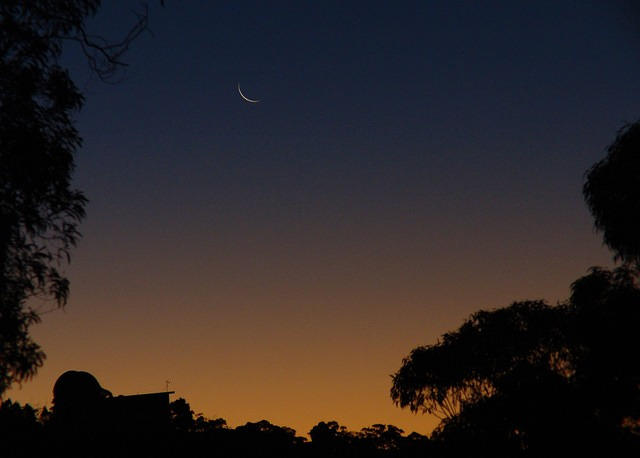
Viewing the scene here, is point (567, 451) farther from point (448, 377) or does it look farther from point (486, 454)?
point (448, 377)

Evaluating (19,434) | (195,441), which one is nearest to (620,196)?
(195,441)

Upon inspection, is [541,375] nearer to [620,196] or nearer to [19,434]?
[620,196]

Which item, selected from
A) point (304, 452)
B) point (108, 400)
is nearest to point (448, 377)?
point (304, 452)

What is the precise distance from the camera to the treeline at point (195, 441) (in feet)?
101

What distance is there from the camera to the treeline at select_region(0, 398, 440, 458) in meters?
30.9

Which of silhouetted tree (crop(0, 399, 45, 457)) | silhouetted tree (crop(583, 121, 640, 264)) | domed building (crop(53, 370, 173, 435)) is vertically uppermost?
silhouetted tree (crop(583, 121, 640, 264))

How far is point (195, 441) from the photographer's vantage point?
3931 centimetres

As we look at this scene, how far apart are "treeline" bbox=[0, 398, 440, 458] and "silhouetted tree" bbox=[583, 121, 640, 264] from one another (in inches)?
908

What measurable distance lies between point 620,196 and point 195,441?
25.8 meters

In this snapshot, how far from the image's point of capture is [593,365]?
1720 inches

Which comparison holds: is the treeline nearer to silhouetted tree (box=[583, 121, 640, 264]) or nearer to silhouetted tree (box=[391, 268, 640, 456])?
silhouetted tree (box=[391, 268, 640, 456])

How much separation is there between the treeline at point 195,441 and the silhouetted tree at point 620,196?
23057mm

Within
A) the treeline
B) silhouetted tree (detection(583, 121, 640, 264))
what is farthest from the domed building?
silhouetted tree (detection(583, 121, 640, 264))

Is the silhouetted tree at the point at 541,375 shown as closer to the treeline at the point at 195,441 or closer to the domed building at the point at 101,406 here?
the treeline at the point at 195,441
